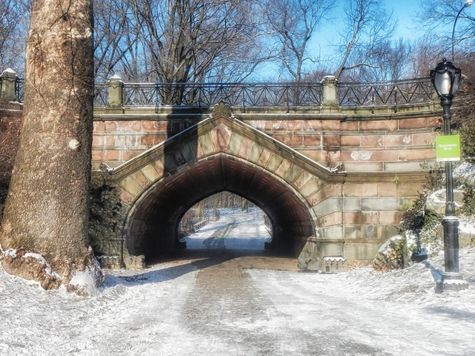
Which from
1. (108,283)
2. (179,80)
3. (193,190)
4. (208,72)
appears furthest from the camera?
(208,72)

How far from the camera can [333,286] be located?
9797mm

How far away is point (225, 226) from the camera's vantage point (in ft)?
142

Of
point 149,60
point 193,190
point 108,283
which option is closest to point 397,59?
point 149,60

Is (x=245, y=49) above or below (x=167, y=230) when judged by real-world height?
above

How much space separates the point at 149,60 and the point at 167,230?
34.6ft

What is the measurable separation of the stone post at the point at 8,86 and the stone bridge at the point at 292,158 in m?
2.59

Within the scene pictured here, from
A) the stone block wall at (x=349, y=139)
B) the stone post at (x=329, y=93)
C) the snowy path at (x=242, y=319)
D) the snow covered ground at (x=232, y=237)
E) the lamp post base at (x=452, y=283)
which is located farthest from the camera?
the snow covered ground at (x=232, y=237)

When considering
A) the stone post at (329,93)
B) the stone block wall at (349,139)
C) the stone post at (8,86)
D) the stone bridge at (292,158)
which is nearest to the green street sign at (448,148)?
the stone bridge at (292,158)

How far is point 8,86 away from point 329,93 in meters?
9.98

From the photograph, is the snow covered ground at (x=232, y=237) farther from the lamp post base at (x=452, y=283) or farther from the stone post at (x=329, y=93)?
the lamp post base at (x=452, y=283)

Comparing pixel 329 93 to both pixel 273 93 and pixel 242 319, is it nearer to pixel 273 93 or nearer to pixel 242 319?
pixel 273 93

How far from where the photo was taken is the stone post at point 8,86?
521 inches

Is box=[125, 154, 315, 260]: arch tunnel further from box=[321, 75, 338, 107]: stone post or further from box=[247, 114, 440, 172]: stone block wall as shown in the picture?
box=[321, 75, 338, 107]: stone post

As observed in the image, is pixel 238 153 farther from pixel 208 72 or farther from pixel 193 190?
pixel 208 72
